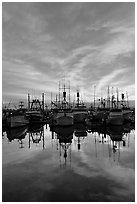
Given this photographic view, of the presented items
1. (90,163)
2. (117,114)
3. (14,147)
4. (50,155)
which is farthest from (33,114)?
(90,163)

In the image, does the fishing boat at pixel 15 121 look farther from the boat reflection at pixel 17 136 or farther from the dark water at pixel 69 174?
the dark water at pixel 69 174

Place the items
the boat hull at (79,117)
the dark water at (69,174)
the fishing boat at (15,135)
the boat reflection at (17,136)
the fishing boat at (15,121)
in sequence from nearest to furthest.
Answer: the dark water at (69,174) → the boat reflection at (17,136) → the fishing boat at (15,135) → the fishing boat at (15,121) → the boat hull at (79,117)

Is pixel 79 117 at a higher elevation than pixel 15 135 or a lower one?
higher

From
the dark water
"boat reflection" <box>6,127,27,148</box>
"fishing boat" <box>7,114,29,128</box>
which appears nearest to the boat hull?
"fishing boat" <box>7,114,29,128</box>

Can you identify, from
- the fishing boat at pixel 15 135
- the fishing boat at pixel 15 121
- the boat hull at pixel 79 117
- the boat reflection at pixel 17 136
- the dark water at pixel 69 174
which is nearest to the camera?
the dark water at pixel 69 174

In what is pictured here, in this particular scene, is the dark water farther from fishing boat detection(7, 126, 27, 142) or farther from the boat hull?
the boat hull

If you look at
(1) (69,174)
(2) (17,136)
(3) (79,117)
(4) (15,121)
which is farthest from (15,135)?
(3) (79,117)

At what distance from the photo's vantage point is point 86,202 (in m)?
9.02

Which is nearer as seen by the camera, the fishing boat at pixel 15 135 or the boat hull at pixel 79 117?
the fishing boat at pixel 15 135

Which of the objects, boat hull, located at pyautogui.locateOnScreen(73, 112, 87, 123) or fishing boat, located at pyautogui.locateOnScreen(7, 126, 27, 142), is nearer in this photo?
fishing boat, located at pyautogui.locateOnScreen(7, 126, 27, 142)

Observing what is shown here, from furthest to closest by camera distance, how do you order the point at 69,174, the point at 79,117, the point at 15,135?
the point at 79,117 → the point at 15,135 → the point at 69,174

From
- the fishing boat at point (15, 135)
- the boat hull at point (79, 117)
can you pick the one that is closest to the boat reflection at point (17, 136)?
the fishing boat at point (15, 135)

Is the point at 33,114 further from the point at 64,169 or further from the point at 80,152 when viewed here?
the point at 64,169

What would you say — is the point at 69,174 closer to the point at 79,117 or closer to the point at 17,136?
the point at 17,136
